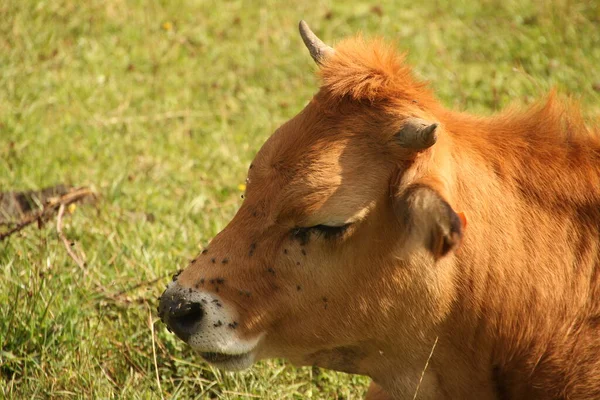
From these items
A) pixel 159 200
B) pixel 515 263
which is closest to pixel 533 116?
pixel 515 263

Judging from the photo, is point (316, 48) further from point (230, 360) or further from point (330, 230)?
point (230, 360)

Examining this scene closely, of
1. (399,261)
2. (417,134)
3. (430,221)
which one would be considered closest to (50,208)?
(399,261)

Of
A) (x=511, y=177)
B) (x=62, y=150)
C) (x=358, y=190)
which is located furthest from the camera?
(x=62, y=150)

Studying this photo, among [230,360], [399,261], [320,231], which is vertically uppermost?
[320,231]

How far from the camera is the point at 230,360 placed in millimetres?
3949

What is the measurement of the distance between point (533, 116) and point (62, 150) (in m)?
4.57

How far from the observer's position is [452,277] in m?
3.78

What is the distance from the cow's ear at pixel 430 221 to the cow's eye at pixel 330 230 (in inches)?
11.0

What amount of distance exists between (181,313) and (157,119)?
4.51 metres

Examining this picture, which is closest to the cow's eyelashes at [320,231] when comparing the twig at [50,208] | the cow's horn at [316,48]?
the cow's horn at [316,48]

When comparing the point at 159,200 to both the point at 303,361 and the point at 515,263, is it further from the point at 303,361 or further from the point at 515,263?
the point at 515,263

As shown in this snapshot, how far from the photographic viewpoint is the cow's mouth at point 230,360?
12.9ft

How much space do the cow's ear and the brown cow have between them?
12 cm

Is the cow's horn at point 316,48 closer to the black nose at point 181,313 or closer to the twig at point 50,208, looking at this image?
the black nose at point 181,313
